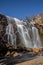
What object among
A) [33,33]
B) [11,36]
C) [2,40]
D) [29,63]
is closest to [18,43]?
[11,36]

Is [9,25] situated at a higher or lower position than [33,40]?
higher

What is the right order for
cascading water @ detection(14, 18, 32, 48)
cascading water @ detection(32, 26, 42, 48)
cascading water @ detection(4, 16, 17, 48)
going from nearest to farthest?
cascading water @ detection(4, 16, 17, 48), cascading water @ detection(14, 18, 32, 48), cascading water @ detection(32, 26, 42, 48)

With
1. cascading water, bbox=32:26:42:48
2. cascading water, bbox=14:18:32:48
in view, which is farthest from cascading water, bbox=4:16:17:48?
cascading water, bbox=32:26:42:48

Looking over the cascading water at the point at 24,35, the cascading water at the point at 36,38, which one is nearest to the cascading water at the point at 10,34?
the cascading water at the point at 24,35

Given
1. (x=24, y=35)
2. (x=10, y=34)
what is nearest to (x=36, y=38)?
(x=24, y=35)

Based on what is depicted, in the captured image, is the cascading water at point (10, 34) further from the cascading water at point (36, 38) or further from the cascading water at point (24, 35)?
the cascading water at point (36, 38)

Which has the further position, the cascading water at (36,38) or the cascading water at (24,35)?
the cascading water at (36,38)

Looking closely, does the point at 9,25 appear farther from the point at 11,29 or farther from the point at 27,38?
the point at 27,38

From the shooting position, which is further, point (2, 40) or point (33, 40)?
point (33, 40)

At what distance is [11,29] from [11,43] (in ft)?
7.09

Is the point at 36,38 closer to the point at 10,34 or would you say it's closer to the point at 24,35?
the point at 24,35

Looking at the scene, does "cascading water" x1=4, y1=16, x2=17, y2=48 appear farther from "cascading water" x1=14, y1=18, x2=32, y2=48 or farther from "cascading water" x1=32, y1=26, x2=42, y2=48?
"cascading water" x1=32, y1=26, x2=42, y2=48

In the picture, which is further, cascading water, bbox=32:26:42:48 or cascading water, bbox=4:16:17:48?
cascading water, bbox=32:26:42:48

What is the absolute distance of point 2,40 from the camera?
19469mm
